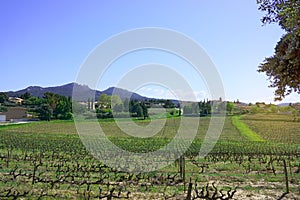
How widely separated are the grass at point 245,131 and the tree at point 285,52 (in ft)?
90.8

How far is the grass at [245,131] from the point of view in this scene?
119ft

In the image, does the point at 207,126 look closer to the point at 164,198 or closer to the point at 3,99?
the point at 164,198

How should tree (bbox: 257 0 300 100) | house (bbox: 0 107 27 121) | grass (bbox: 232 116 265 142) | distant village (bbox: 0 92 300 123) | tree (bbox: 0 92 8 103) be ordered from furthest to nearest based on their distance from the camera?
tree (bbox: 0 92 8 103), house (bbox: 0 107 27 121), distant village (bbox: 0 92 300 123), grass (bbox: 232 116 265 142), tree (bbox: 257 0 300 100)

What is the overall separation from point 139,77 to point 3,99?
77976 millimetres

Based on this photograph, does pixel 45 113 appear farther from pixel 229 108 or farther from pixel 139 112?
pixel 229 108

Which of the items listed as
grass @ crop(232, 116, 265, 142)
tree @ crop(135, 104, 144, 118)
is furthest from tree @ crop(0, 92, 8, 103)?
grass @ crop(232, 116, 265, 142)

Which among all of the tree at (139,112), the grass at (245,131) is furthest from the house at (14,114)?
the grass at (245,131)

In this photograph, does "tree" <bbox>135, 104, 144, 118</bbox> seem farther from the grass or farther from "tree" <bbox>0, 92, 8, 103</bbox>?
"tree" <bbox>0, 92, 8, 103</bbox>

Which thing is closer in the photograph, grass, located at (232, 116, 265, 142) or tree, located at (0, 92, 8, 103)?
grass, located at (232, 116, 265, 142)

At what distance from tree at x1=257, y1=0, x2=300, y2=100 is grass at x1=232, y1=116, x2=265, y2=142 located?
90.8 feet

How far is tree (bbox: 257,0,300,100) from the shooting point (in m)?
6.00

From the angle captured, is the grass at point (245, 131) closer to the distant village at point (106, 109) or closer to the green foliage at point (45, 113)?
the distant village at point (106, 109)

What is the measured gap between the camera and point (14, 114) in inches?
2633

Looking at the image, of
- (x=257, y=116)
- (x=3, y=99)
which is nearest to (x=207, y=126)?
(x=257, y=116)
